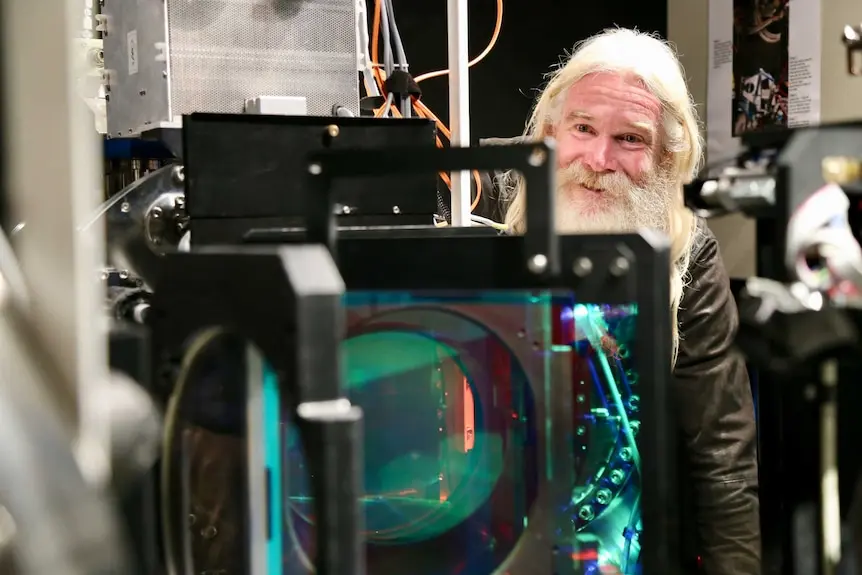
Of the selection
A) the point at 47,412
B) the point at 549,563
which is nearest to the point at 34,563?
the point at 47,412

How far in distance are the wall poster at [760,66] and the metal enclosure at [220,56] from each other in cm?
171

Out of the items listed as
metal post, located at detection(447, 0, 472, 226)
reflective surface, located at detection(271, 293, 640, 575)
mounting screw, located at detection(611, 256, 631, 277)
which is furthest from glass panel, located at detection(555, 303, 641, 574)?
metal post, located at detection(447, 0, 472, 226)

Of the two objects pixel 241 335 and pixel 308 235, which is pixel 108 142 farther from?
pixel 241 335

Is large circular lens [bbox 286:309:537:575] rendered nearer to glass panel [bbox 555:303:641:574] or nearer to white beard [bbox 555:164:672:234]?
glass panel [bbox 555:303:641:574]

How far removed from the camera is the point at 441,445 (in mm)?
741

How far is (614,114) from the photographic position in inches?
57.3

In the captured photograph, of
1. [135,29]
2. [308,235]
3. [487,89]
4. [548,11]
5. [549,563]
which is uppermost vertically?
[548,11]

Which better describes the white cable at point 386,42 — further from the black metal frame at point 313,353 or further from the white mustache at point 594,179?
the black metal frame at point 313,353

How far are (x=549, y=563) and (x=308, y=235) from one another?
0.98 ft

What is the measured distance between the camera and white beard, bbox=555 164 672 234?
1475 mm

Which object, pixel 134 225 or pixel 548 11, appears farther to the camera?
pixel 548 11

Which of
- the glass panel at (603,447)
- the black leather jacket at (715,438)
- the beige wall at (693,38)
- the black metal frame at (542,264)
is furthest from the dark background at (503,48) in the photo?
the black metal frame at (542,264)

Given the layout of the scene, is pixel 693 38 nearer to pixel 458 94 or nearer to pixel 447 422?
pixel 458 94

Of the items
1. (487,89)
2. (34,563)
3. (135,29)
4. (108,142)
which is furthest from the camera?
(487,89)
